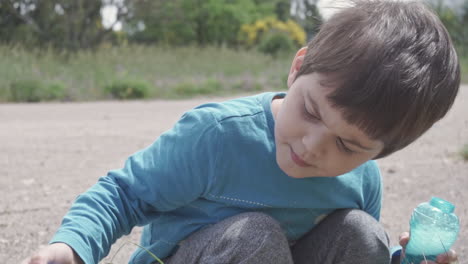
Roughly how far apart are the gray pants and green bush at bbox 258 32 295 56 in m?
15.0

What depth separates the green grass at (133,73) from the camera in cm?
862

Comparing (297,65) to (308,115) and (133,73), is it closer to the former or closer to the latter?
(308,115)

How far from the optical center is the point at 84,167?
3.51 meters

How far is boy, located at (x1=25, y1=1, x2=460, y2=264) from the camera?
1.26 m

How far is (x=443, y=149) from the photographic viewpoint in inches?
175

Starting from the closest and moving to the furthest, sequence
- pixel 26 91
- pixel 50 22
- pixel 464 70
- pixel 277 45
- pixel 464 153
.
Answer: pixel 464 153 < pixel 26 91 < pixel 464 70 < pixel 50 22 < pixel 277 45

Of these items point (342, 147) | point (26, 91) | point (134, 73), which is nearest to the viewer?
point (342, 147)

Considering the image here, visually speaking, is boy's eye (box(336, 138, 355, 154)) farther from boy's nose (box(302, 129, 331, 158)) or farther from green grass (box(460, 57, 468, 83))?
green grass (box(460, 57, 468, 83))

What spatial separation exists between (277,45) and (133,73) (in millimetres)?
6265

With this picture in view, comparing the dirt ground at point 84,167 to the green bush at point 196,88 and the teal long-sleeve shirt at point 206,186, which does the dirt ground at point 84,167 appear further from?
the green bush at point 196,88

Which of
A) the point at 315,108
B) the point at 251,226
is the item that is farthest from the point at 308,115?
Answer: the point at 251,226

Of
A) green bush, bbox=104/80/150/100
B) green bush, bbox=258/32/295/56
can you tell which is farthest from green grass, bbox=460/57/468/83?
green bush, bbox=104/80/150/100

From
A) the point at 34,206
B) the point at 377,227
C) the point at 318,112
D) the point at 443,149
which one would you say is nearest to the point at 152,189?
the point at 318,112

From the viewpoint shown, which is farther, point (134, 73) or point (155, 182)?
point (134, 73)
